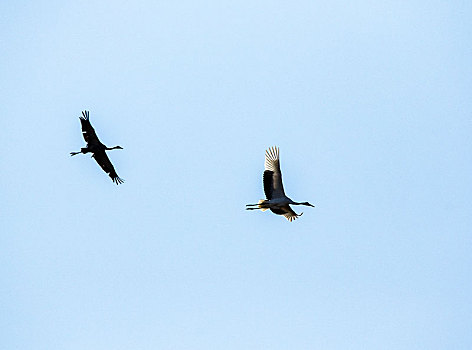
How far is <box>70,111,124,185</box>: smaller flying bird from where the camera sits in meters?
45.8

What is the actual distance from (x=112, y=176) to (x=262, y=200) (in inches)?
386

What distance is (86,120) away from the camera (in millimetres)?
45594

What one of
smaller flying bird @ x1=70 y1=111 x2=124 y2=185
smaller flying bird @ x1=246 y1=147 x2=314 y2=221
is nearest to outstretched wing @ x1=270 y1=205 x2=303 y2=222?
smaller flying bird @ x1=246 y1=147 x2=314 y2=221

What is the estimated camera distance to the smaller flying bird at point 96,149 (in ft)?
150

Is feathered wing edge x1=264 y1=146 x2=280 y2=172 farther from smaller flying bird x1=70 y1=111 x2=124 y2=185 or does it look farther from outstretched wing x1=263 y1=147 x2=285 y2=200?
smaller flying bird x1=70 y1=111 x2=124 y2=185

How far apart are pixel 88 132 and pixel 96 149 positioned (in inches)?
63.2

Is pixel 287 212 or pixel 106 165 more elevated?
pixel 106 165

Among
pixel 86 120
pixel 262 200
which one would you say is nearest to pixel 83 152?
pixel 86 120

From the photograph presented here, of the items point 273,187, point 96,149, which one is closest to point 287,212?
point 273,187

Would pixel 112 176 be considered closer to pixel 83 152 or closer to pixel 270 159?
pixel 83 152

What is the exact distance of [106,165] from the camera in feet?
162

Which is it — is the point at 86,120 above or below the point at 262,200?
Result: above

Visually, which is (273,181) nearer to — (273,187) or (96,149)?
(273,187)

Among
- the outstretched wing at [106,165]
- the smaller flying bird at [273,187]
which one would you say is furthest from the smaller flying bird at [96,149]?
the smaller flying bird at [273,187]
